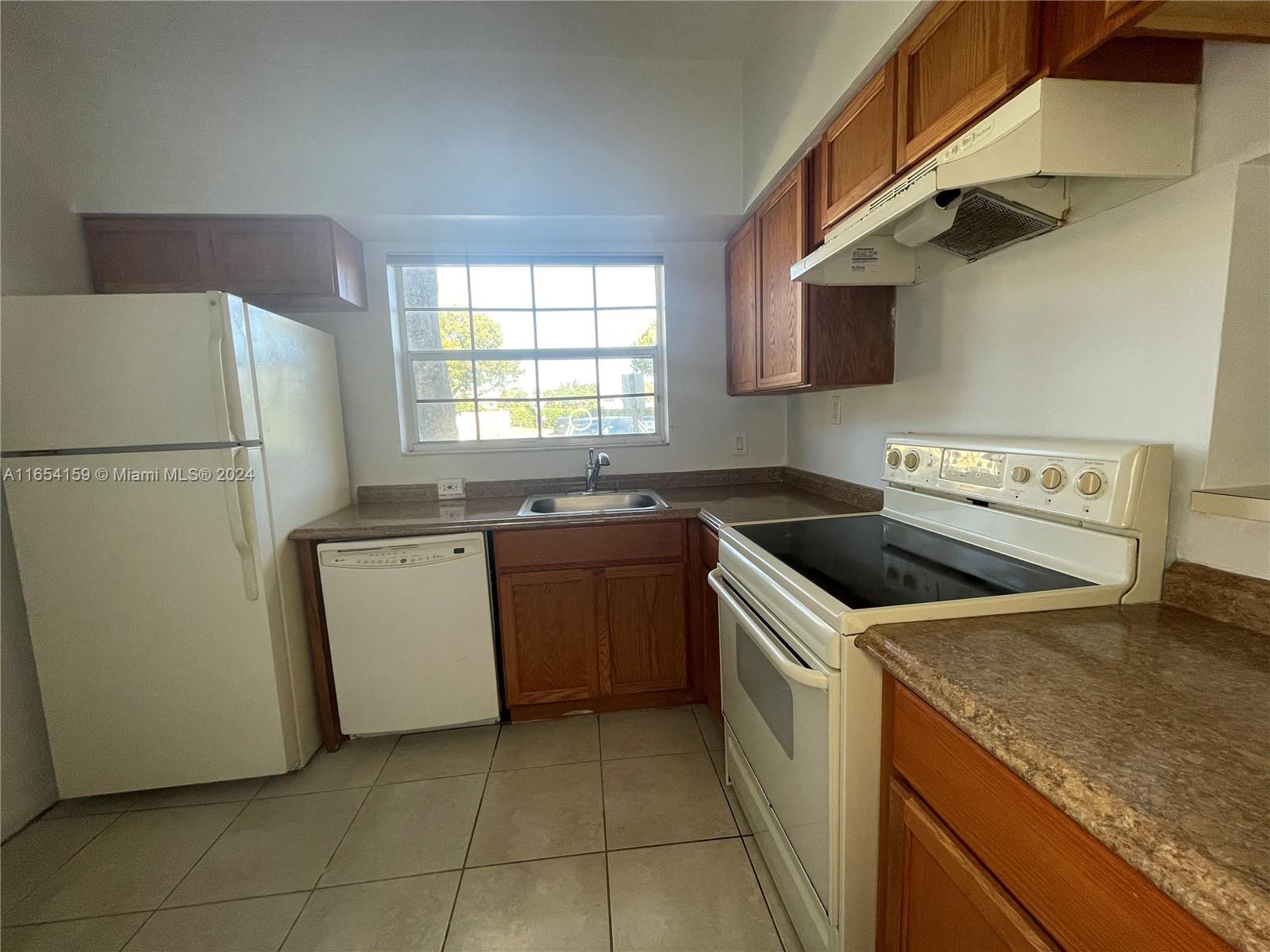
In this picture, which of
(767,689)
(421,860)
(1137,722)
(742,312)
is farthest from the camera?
(742,312)

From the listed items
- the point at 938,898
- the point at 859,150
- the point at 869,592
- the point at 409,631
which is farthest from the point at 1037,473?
the point at 409,631

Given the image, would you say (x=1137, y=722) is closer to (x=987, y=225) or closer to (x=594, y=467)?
(x=987, y=225)

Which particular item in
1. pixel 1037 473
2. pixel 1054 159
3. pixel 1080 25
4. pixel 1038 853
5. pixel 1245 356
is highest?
pixel 1080 25

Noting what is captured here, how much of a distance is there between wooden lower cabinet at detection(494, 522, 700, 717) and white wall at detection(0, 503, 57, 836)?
155cm

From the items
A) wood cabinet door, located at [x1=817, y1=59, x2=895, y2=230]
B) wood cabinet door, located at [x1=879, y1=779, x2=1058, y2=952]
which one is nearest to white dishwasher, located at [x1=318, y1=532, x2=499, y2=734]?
wood cabinet door, located at [x1=879, y1=779, x2=1058, y2=952]

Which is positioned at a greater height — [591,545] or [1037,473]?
[1037,473]

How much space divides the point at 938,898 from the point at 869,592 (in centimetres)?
48

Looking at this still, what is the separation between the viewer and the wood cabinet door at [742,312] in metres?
2.10

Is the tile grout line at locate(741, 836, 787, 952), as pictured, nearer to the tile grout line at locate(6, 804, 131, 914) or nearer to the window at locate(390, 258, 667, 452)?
the window at locate(390, 258, 667, 452)

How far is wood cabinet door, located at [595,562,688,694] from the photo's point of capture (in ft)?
6.61

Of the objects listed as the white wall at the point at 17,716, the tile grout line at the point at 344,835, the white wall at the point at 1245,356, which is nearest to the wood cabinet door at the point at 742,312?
the white wall at the point at 1245,356

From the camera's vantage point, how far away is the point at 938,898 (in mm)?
744

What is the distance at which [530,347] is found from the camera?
2570mm

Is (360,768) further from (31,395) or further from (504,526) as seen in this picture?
(31,395)
